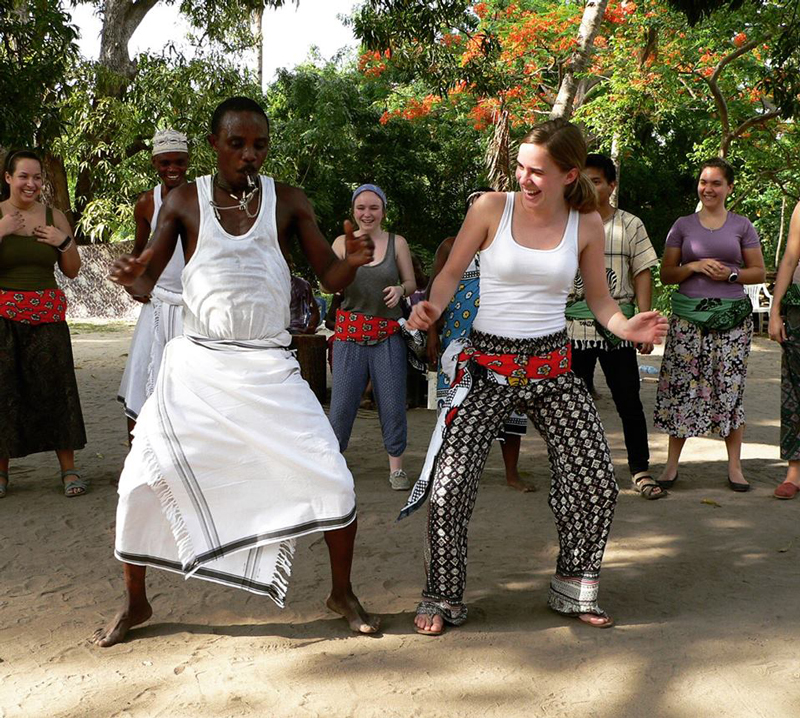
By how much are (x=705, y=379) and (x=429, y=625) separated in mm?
3142

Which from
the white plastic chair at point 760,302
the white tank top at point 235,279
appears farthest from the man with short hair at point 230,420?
the white plastic chair at point 760,302

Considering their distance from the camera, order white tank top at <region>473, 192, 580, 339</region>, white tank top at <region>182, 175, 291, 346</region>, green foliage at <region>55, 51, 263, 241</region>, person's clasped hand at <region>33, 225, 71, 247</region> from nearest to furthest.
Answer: white tank top at <region>182, 175, 291, 346</region>, white tank top at <region>473, 192, 580, 339</region>, person's clasped hand at <region>33, 225, 71, 247</region>, green foliage at <region>55, 51, 263, 241</region>

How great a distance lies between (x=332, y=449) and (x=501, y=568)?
1.44 m

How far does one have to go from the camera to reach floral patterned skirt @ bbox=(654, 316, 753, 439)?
19.0 feet

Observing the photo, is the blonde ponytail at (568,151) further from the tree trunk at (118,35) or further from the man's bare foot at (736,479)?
the tree trunk at (118,35)

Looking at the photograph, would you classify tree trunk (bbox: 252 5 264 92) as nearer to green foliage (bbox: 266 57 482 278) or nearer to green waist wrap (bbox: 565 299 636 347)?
green foliage (bbox: 266 57 482 278)

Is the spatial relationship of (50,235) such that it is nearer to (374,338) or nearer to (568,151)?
(374,338)

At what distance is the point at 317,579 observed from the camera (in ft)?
13.7

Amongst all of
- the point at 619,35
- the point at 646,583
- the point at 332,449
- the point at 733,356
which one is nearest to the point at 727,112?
the point at 619,35

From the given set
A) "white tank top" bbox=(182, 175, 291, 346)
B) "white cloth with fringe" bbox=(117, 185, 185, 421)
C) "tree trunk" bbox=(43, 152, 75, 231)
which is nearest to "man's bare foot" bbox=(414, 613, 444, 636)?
"white tank top" bbox=(182, 175, 291, 346)

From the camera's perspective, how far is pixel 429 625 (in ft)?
11.6

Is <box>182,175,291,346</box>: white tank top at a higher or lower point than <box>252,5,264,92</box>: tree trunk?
lower

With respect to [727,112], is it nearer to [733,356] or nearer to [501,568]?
[733,356]

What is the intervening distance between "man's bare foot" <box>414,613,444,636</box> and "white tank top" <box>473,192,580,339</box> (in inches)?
46.2
